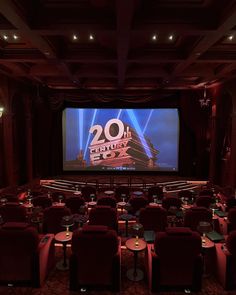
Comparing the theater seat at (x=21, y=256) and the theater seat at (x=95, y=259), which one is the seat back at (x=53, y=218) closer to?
the theater seat at (x=21, y=256)

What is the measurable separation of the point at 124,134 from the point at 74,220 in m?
8.21

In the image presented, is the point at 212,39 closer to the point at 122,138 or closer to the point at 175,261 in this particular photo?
the point at 175,261

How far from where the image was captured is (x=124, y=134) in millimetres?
12852

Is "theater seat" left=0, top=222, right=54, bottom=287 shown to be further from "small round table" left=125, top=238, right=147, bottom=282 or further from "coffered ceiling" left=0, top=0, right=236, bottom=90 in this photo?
"coffered ceiling" left=0, top=0, right=236, bottom=90

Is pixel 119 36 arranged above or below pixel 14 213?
above

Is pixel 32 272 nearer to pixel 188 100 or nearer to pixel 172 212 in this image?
pixel 172 212

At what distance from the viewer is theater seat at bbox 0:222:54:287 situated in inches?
153

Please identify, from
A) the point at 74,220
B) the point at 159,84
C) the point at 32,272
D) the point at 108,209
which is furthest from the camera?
the point at 159,84

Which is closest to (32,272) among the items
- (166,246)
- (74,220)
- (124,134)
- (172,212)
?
(74,220)

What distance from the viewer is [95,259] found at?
12.9 ft

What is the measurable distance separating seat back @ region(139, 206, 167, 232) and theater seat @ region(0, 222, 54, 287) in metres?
2.21

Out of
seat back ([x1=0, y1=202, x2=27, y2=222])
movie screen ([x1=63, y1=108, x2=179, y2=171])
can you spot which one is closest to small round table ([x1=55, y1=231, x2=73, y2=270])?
seat back ([x1=0, y1=202, x2=27, y2=222])

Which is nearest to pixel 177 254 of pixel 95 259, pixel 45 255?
pixel 95 259

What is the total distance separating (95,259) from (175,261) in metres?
1.19
